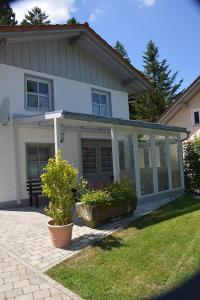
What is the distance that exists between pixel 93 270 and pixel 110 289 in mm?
791

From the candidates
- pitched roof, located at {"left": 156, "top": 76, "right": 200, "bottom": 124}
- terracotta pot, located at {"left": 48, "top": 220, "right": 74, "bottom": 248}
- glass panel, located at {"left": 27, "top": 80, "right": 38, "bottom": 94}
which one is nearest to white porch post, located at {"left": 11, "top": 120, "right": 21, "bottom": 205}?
glass panel, located at {"left": 27, "top": 80, "right": 38, "bottom": 94}

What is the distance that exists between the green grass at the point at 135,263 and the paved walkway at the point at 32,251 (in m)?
0.27

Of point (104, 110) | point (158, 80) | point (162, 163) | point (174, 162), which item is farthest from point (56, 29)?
point (158, 80)

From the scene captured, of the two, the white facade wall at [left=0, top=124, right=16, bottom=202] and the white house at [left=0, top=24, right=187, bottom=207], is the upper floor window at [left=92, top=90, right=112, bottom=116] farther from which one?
the white facade wall at [left=0, top=124, right=16, bottom=202]

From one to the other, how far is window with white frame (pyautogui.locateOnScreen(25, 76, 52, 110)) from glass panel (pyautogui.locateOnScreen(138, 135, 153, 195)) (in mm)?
4447

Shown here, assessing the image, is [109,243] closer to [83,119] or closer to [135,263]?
[135,263]

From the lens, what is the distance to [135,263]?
18.1 ft

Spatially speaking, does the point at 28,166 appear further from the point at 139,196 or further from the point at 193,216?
the point at 193,216

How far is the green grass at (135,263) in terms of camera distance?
464cm

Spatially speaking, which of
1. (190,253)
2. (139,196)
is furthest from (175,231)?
(139,196)

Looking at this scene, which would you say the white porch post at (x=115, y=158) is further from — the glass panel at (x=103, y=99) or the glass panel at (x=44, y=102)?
→ the glass panel at (x=103, y=99)

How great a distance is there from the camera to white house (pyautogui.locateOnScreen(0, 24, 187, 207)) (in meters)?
11.5

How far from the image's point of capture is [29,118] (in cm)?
1118

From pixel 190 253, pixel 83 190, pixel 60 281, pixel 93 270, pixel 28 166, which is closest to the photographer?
pixel 60 281
